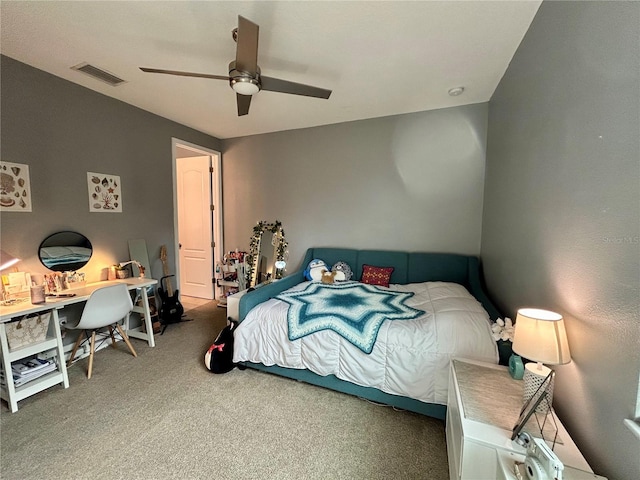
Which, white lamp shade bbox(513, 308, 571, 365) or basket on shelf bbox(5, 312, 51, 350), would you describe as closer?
white lamp shade bbox(513, 308, 571, 365)

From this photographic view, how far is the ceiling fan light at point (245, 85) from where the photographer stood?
166 cm

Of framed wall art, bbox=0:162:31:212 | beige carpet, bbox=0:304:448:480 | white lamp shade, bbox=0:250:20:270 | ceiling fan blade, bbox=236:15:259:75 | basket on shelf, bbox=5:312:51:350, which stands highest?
ceiling fan blade, bbox=236:15:259:75

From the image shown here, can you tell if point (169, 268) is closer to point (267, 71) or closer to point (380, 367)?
point (267, 71)

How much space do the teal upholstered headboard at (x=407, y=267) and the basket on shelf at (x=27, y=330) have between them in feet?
5.23

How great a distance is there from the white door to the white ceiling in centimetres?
150

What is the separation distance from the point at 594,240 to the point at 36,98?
13.0ft

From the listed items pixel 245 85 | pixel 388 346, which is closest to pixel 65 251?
pixel 245 85

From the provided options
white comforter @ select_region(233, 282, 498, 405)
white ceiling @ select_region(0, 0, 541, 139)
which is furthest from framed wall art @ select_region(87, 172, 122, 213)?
white comforter @ select_region(233, 282, 498, 405)

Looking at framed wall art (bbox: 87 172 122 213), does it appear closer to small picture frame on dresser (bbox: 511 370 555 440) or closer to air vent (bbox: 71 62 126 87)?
air vent (bbox: 71 62 126 87)

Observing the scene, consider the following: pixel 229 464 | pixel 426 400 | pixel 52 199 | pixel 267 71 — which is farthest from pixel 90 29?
pixel 426 400

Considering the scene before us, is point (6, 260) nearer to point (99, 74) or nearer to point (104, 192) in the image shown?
point (104, 192)

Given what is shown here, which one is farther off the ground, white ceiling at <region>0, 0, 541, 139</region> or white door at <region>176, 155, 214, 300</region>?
white ceiling at <region>0, 0, 541, 139</region>

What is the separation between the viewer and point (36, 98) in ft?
7.41

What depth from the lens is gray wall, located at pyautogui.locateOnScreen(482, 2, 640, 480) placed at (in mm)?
875
